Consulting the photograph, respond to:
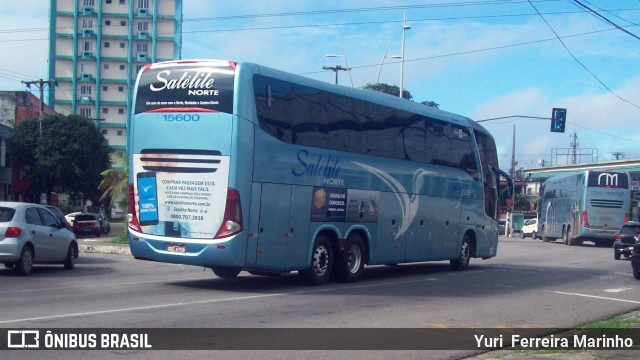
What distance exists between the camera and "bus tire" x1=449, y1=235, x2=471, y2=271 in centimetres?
2217

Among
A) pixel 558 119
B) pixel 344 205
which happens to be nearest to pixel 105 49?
pixel 558 119

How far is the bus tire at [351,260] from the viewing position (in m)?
16.6

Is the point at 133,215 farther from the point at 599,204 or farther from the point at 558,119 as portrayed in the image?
the point at 599,204

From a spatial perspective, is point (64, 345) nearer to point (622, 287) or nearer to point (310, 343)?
point (310, 343)

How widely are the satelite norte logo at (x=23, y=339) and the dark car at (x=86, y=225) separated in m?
38.6

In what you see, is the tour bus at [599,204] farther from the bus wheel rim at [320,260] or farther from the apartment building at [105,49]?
the apartment building at [105,49]

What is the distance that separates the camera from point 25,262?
1722 cm

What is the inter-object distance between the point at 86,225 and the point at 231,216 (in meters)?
35.3

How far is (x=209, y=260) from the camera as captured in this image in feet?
45.3

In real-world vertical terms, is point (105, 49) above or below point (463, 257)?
above

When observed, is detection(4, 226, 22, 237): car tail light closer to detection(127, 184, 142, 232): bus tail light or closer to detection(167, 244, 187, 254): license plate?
detection(127, 184, 142, 232): bus tail light

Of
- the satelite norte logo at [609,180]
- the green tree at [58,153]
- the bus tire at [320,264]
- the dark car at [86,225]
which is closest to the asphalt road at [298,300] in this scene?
the bus tire at [320,264]

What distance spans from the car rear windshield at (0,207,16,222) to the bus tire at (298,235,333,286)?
6.58 metres

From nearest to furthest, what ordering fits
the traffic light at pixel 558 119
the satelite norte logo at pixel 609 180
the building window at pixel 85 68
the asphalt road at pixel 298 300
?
the asphalt road at pixel 298 300, the traffic light at pixel 558 119, the satelite norte logo at pixel 609 180, the building window at pixel 85 68
